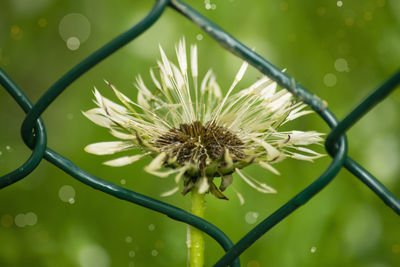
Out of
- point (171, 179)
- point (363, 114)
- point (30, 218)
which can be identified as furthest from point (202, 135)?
point (30, 218)

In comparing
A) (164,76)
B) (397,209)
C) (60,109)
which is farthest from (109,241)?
(397,209)

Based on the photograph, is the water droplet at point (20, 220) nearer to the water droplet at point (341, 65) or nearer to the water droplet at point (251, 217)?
the water droplet at point (251, 217)

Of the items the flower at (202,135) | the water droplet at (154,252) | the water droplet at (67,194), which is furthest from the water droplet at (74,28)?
the flower at (202,135)

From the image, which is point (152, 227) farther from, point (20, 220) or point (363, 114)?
point (363, 114)

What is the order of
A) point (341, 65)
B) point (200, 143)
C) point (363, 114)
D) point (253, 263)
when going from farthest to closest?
1. point (341, 65)
2. point (253, 263)
3. point (200, 143)
4. point (363, 114)

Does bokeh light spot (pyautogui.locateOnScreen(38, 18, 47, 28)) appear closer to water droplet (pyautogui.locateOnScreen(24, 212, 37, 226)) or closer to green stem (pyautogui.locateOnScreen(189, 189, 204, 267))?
water droplet (pyautogui.locateOnScreen(24, 212, 37, 226))

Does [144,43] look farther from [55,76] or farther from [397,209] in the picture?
[397,209]
